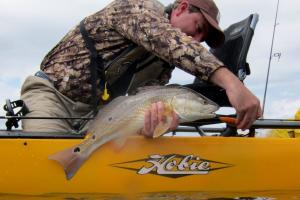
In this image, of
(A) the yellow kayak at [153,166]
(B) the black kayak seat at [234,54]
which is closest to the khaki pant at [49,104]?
(A) the yellow kayak at [153,166]

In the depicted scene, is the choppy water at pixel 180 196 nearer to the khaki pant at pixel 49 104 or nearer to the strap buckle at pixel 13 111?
the strap buckle at pixel 13 111

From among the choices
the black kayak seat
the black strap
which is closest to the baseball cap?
the black kayak seat

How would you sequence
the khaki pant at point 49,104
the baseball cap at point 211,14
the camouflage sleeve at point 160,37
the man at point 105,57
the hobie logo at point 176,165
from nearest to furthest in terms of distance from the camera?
1. the hobie logo at point 176,165
2. the camouflage sleeve at point 160,37
3. the man at point 105,57
4. the khaki pant at point 49,104
5. the baseball cap at point 211,14

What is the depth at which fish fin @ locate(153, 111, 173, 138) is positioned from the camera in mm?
3174

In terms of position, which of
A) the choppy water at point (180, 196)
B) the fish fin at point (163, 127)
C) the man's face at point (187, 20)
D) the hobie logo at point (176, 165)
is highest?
the man's face at point (187, 20)

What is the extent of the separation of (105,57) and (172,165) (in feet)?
3.76

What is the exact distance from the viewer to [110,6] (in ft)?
13.4

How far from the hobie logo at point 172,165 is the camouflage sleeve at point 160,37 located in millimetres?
530

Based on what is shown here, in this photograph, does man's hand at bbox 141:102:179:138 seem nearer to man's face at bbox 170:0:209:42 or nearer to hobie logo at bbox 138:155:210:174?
hobie logo at bbox 138:155:210:174

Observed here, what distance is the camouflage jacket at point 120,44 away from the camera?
3465 millimetres

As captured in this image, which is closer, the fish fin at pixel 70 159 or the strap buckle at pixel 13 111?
the fish fin at pixel 70 159

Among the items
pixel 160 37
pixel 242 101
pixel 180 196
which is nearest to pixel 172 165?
pixel 180 196

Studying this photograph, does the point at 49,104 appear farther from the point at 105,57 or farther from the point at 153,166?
the point at 153,166

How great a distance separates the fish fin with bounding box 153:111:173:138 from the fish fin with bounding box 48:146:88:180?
1.49ft
